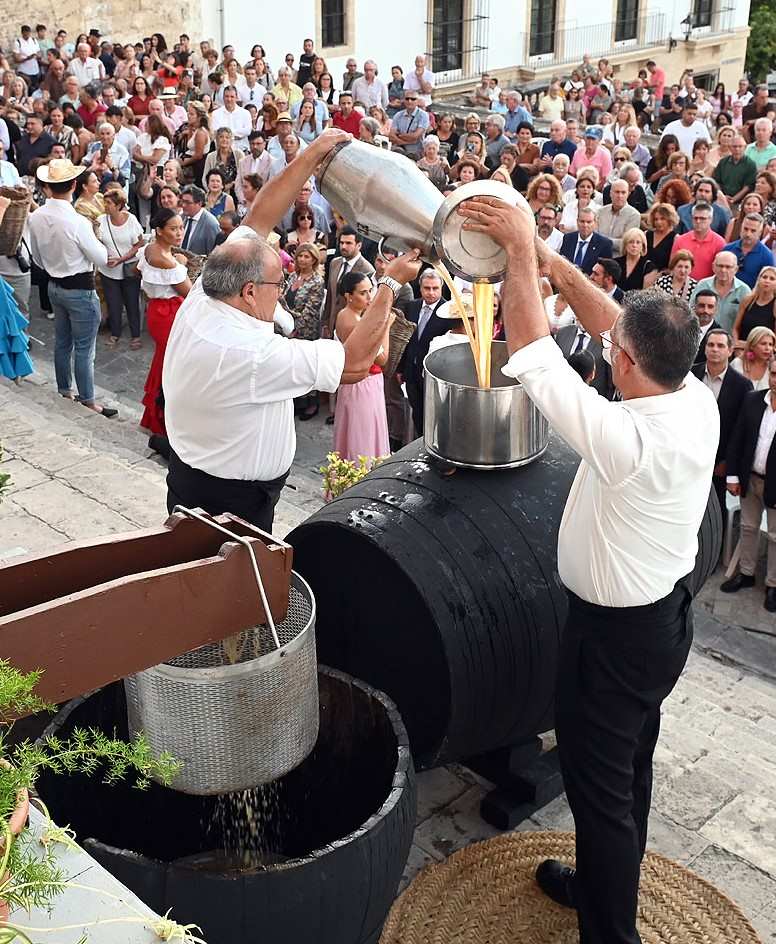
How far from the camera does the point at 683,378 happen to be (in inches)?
119

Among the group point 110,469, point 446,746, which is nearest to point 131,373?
point 110,469

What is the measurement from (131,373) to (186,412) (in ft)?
21.6

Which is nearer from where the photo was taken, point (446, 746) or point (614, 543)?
point (614, 543)

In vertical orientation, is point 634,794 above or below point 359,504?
below

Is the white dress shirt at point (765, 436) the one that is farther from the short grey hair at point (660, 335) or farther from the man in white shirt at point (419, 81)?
the man in white shirt at point (419, 81)

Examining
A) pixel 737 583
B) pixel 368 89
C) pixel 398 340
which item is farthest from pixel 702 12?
pixel 737 583

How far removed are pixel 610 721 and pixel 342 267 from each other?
255 inches

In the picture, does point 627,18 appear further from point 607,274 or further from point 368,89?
point 607,274

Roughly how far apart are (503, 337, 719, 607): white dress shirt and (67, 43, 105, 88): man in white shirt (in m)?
17.2

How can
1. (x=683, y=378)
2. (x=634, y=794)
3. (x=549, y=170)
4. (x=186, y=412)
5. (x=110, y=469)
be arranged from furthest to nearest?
(x=549, y=170), (x=110, y=469), (x=186, y=412), (x=634, y=794), (x=683, y=378)

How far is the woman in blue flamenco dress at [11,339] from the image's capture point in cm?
786

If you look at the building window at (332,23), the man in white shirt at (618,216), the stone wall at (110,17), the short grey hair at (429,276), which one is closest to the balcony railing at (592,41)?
the building window at (332,23)

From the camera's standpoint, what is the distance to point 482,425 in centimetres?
358

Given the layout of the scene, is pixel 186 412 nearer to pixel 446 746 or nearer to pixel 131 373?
pixel 446 746
